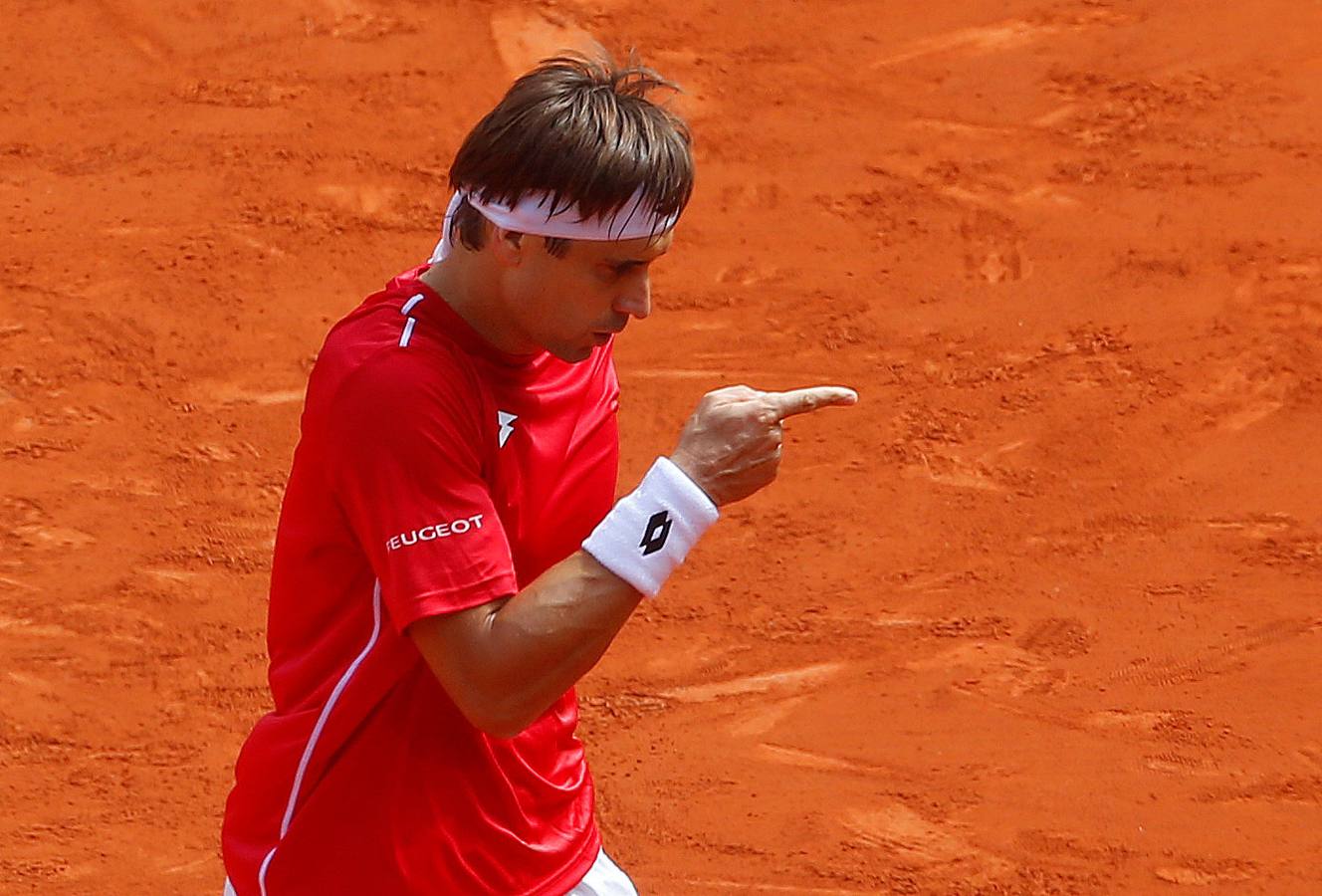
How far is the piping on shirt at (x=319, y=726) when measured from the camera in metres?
2.78

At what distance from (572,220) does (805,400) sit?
44cm

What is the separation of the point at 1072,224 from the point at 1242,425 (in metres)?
1.13

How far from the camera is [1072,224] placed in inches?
290

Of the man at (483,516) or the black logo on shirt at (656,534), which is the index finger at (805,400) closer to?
the man at (483,516)

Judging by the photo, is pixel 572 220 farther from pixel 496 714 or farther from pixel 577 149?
pixel 496 714

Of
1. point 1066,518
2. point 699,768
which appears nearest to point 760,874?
point 699,768

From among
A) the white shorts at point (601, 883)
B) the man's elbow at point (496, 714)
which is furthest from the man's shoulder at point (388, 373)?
the white shorts at point (601, 883)

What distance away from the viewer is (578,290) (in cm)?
270

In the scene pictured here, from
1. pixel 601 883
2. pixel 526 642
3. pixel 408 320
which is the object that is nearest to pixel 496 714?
pixel 526 642

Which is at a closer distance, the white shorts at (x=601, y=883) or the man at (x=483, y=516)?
the man at (x=483, y=516)

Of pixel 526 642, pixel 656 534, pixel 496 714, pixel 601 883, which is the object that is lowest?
pixel 601 883

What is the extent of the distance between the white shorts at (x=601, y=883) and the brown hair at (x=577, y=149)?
3.82 ft

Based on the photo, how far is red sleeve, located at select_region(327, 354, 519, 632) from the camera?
2.54m

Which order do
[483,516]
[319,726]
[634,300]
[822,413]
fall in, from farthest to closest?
[822,413], [319,726], [634,300], [483,516]
